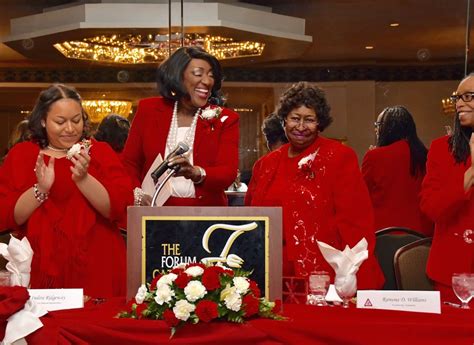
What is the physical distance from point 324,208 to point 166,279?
1.11 metres

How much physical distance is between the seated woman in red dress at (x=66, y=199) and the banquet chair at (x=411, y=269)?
933 millimetres

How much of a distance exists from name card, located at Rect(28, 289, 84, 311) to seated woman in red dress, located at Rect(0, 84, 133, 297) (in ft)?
1.48

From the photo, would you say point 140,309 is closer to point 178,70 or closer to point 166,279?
point 166,279

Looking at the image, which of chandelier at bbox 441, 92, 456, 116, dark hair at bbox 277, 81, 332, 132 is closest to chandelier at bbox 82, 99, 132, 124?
chandelier at bbox 441, 92, 456, 116

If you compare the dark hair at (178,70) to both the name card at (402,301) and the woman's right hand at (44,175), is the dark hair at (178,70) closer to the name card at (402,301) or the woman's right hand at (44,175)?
the woman's right hand at (44,175)

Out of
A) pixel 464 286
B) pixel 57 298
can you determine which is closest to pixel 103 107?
pixel 57 298

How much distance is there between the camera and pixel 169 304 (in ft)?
6.16

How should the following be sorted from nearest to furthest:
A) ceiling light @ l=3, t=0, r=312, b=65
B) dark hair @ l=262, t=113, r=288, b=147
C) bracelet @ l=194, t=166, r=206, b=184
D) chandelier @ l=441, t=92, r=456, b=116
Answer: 1. bracelet @ l=194, t=166, r=206, b=184
2. dark hair @ l=262, t=113, r=288, b=147
3. ceiling light @ l=3, t=0, r=312, b=65
4. chandelier @ l=441, t=92, r=456, b=116

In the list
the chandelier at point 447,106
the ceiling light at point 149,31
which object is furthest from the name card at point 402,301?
the chandelier at point 447,106

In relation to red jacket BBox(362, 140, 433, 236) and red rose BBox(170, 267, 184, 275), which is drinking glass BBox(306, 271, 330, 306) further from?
Result: red jacket BBox(362, 140, 433, 236)

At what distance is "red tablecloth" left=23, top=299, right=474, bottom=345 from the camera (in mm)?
1902

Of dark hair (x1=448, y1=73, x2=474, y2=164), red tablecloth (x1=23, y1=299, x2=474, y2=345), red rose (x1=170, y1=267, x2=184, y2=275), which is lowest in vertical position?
red tablecloth (x1=23, y1=299, x2=474, y2=345)

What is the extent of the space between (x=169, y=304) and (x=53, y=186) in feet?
2.83

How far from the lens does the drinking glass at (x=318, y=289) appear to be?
2.24 metres
